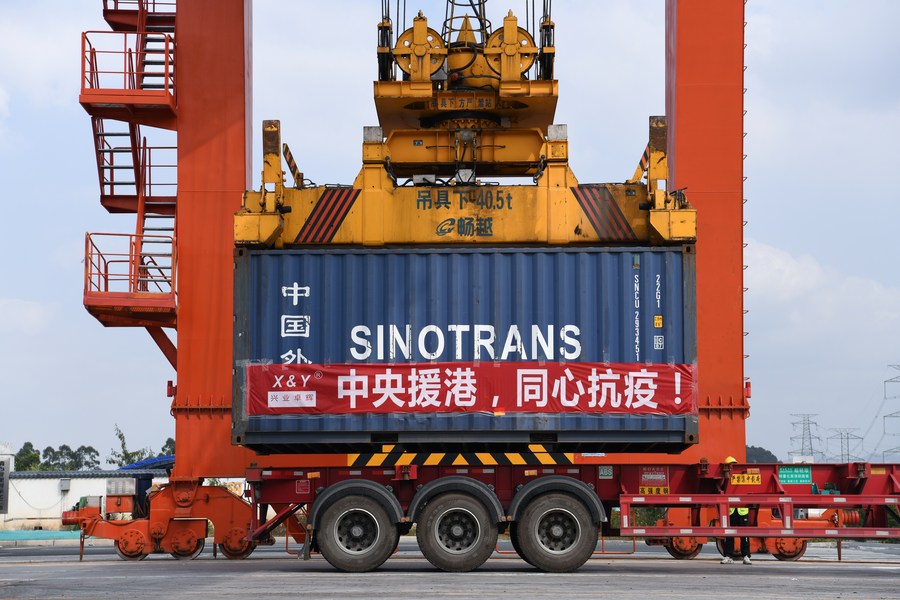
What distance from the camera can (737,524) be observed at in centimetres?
1734

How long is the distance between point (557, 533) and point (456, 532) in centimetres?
139

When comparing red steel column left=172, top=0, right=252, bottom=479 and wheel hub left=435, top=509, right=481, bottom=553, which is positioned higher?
red steel column left=172, top=0, right=252, bottom=479

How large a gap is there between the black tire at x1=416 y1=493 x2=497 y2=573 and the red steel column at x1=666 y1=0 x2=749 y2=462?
4.92 m

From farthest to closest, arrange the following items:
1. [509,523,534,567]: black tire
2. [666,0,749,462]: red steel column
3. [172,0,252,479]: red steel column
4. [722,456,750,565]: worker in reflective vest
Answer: [172,0,252,479]: red steel column
[666,0,749,462]: red steel column
[722,456,750,565]: worker in reflective vest
[509,523,534,567]: black tire

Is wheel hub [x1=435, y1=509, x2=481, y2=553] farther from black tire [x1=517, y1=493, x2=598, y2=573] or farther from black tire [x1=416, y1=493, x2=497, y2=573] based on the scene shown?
black tire [x1=517, y1=493, x2=598, y2=573]

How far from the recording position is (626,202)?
673 inches

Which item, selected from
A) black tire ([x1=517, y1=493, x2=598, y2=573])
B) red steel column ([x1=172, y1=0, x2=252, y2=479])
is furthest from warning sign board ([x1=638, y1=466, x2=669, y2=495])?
red steel column ([x1=172, y1=0, x2=252, y2=479])

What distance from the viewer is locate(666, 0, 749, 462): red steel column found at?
1952 centimetres

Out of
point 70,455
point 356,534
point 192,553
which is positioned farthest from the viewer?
point 70,455

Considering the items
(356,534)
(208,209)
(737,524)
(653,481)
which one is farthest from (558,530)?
(208,209)

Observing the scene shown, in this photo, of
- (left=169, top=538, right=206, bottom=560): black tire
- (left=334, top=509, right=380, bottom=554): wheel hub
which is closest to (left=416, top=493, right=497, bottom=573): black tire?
(left=334, top=509, right=380, bottom=554): wheel hub

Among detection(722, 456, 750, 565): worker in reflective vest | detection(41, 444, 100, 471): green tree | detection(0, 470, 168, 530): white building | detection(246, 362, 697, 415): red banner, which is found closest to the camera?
detection(246, 362, 697, 415): red banner

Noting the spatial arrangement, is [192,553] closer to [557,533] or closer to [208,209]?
[208,209]

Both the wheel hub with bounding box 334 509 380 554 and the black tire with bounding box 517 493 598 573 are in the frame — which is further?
the wheel hub with bounding box 334 509 380 554
